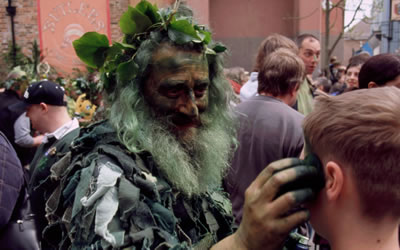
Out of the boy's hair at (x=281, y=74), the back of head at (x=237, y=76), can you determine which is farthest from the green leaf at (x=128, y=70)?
the back of head at (x=237, y=76)

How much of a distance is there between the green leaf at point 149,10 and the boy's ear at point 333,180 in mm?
967

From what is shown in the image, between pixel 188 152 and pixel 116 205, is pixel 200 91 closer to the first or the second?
pixel 188 152

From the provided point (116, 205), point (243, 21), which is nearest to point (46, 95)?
point (116, 205)

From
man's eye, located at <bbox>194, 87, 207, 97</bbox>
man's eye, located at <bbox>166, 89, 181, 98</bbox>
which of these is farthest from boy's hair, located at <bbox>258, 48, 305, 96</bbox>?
man's eye, located at <bbox>166, 89, 181, 98</bbox>

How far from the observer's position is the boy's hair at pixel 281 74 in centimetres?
296

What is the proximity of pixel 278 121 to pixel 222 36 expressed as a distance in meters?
10.0

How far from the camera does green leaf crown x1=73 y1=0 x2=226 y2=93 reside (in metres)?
1.68

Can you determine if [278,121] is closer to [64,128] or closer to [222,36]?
[64,128]

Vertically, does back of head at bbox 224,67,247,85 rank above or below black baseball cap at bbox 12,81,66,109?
below

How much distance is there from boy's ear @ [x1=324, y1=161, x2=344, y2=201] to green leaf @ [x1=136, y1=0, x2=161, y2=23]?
0.97 m

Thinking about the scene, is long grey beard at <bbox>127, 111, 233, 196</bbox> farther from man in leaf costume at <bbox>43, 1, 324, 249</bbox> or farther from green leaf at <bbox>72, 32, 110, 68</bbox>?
green leaf at <bbox>72, 32, 110, 68</bbox>

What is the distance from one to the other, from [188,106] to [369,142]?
2.51 ft

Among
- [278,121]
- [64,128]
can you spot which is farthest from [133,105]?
[64,128]

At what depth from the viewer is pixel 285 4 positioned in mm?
12516
